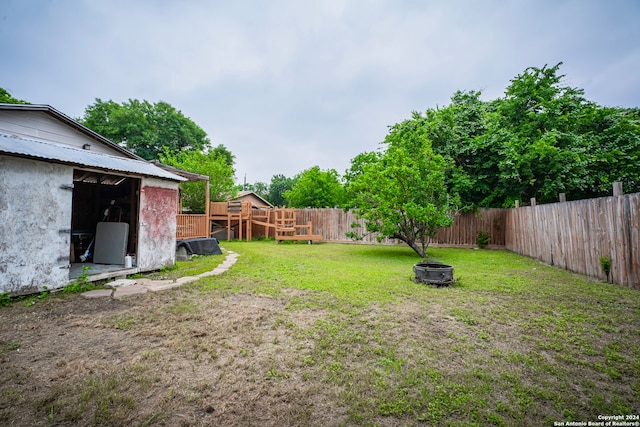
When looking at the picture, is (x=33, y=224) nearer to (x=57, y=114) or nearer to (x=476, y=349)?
(x=57, y=114)

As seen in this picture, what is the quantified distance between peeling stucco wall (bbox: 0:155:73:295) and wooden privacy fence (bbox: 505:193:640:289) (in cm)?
1015

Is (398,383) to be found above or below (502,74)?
below

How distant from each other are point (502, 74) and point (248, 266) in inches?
568

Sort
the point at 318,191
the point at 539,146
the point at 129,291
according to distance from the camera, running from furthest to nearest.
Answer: the point at 318,191 → the point at 539,146 → the point at 129,291

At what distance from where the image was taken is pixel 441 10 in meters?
9.38

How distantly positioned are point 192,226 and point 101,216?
14.0 feet

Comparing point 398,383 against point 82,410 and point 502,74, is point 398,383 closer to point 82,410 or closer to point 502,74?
point 82,410

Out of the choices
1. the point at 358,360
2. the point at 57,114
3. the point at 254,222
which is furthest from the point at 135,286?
the point at 254,222

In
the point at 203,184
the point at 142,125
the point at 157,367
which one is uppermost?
the point at 142,125

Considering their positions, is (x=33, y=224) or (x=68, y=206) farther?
(x=68, y=206)

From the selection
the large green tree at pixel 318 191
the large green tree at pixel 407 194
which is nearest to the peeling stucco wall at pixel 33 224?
the large green tree at pixel 407 194

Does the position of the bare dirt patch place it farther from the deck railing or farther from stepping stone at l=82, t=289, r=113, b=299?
the deck railing

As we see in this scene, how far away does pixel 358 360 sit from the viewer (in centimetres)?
249

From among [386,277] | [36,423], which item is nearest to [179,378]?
[36,423]
